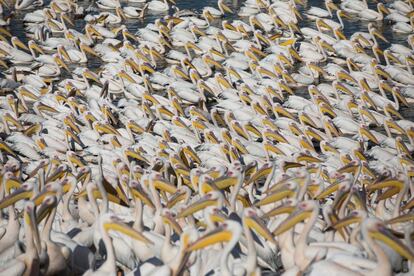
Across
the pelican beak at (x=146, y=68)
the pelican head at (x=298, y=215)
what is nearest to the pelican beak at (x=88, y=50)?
the pelican beak at (x=146, y=68)

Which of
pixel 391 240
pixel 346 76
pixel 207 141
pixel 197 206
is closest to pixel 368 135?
pixel 207 141

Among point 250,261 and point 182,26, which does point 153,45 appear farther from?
point 250,261

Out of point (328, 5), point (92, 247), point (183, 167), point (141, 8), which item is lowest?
point (141, 8)

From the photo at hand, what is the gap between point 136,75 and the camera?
650 inches

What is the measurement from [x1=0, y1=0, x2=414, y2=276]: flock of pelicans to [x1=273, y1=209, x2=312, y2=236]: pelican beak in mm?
21

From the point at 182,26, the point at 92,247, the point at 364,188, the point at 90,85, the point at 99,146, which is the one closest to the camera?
the point at 92,247

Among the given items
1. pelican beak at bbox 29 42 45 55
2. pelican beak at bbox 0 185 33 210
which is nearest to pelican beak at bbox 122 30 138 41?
pelican beak at bbox 29 42 45 55

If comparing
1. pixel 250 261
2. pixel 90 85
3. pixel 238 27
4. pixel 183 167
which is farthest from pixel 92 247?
pixel 238 27

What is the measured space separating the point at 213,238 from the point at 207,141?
6920 mm

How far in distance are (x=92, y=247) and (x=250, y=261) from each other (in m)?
2.21

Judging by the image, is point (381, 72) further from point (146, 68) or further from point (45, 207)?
point (45, 207)

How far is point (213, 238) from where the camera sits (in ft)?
21.0

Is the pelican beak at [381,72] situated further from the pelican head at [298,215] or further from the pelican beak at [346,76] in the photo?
the pelican head at [298,215]

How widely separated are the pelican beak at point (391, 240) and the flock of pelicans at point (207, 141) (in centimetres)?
1
